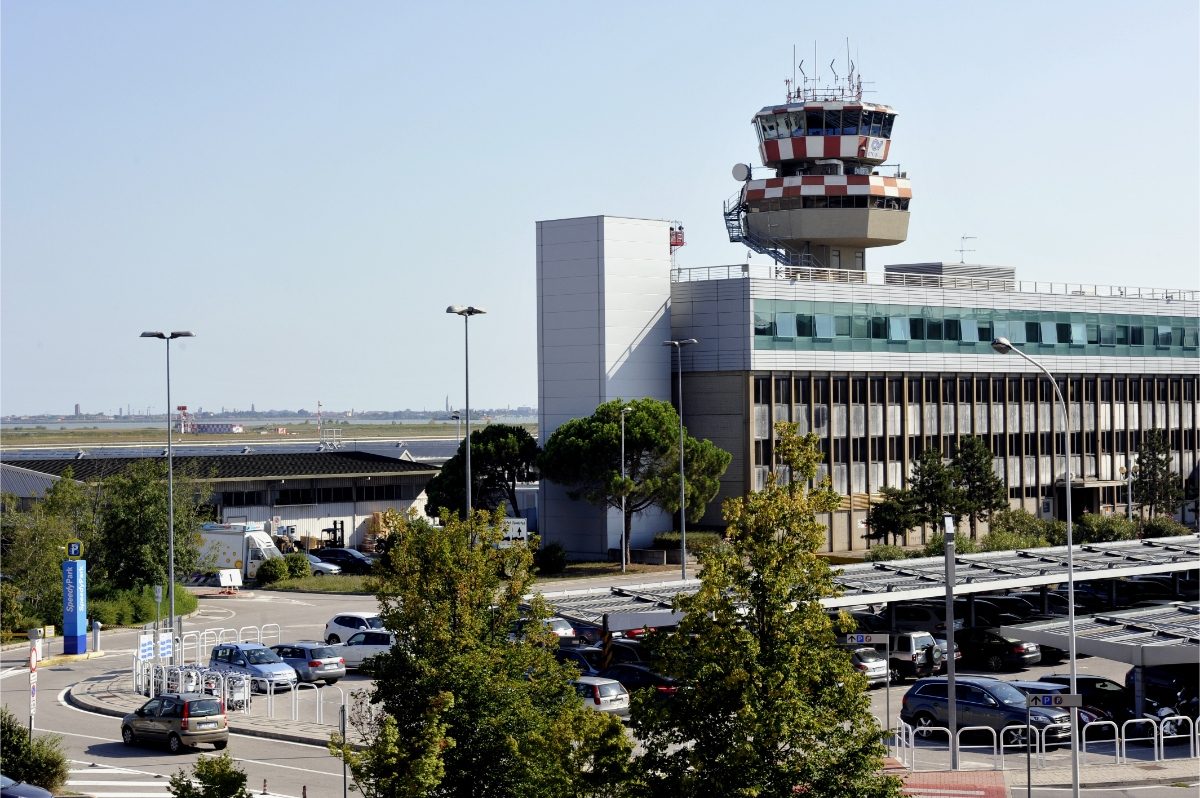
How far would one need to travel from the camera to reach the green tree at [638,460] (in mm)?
68688

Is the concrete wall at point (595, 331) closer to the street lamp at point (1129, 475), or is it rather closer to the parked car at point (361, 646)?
the street lamp at point (1129, 475)

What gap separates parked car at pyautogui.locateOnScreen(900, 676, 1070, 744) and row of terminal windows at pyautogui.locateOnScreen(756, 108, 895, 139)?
5173cm

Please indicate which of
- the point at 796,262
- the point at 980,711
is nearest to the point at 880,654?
the point at 980,711

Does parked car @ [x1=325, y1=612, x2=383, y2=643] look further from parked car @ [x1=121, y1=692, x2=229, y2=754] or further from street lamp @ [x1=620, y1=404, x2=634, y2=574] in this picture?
street lamp @ [x1=620, y1=404, x2=634, y2=574]

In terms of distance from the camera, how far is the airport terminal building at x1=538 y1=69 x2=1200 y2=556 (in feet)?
246

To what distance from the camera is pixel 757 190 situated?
83250 mm

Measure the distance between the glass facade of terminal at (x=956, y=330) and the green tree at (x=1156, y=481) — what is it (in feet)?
24.6

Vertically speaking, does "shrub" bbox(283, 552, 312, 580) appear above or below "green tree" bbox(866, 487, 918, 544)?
below

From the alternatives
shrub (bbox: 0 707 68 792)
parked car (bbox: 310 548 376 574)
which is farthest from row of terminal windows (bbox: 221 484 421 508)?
shrub (bbox: 0 707 68 792)

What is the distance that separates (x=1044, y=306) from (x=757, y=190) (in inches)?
798

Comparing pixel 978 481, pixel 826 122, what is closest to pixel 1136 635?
pixel 978 481

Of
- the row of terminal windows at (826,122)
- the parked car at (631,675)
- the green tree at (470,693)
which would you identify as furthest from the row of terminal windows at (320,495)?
the green tree at (470,693)

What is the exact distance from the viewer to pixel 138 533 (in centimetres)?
5397

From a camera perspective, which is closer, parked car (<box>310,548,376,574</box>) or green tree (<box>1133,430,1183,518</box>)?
parked car (<box>310,548,376,574</box>)
